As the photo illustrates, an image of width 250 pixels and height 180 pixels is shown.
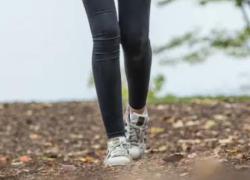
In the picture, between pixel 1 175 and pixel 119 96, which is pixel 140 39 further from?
pixel 1 175

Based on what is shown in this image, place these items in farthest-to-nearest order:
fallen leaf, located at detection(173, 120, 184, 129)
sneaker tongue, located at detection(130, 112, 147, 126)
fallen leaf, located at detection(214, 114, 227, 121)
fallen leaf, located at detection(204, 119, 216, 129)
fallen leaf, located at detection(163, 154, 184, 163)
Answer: fallen leaf, located at detection(214, 114, 227, 121) → fallen leaf, located at detection(173, 120, 184, 129) → fallen leaf, located at detection(204, 119, 216, 129) → sneaker tongue, located at detection(130, 112, 147, 126) → fallen leaf, located at detection(163, 154, 184, 163)

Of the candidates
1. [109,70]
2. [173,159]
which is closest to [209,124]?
[173,159]

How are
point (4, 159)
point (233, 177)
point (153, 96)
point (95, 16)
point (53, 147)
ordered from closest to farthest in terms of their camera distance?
point (233, 177)
point (95, 16)
point (4, 159)
point (53, 147)
point (153, 96)

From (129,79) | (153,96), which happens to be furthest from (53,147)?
(153,96)

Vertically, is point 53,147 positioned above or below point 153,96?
above

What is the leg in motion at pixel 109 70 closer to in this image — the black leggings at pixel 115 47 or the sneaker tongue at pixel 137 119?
the black leggings at pixel 115 47

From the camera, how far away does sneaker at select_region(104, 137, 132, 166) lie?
4.46 metres

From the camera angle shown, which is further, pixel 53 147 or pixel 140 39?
pixel 53 147

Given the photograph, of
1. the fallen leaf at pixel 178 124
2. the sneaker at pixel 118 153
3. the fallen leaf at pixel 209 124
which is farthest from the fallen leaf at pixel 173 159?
the fallen leaf at pixel 178 124

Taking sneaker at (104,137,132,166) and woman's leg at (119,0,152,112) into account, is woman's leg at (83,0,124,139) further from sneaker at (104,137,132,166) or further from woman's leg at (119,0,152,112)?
woman's leg at (119,0,152,112)

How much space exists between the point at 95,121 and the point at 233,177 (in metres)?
6.67

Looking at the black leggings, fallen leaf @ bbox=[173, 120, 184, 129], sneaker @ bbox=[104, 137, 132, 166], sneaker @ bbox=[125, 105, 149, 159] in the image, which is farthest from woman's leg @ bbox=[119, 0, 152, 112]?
fallen leaf @ bbox=[173, 120, 184, 129]

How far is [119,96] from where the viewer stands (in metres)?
4.45

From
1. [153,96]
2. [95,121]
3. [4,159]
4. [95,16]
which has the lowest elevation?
[153,96]
